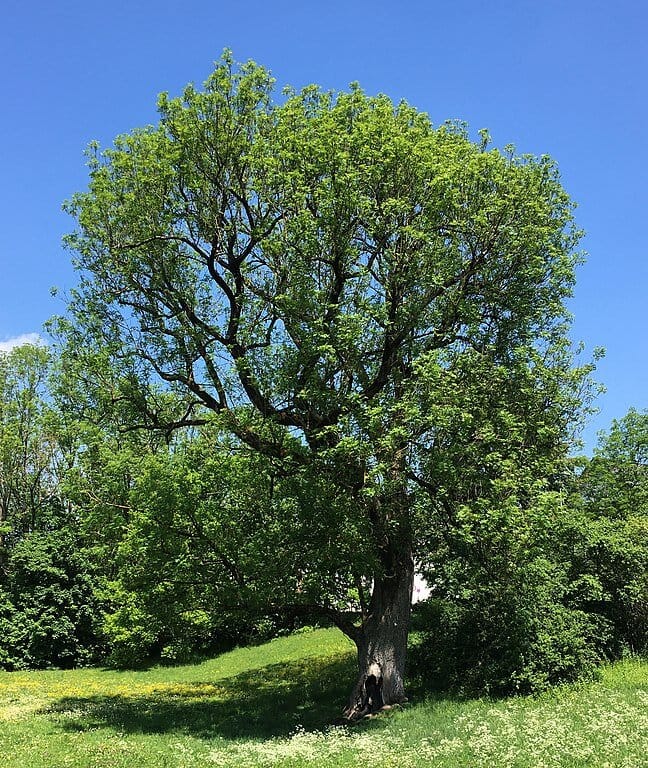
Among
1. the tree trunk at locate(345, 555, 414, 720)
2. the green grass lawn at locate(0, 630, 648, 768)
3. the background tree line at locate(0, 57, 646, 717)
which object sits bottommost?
the green grass lawn at locate(0, 630, 648, 768)

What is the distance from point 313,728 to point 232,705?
522 centimetres

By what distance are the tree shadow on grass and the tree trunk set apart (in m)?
1.23

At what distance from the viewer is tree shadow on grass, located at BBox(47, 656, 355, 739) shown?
16.8 meters

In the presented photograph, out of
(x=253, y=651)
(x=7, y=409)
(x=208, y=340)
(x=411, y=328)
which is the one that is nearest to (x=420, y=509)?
(x=411, y=328)

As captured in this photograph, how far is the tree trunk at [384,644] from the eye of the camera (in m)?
17.1

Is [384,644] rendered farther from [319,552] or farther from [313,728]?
[319,552]

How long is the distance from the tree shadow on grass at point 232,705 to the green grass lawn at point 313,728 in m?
0.05

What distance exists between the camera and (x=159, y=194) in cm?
1752

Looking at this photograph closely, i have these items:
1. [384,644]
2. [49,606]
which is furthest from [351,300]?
[49,606]

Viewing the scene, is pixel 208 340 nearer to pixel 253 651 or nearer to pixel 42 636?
pixel 253 651

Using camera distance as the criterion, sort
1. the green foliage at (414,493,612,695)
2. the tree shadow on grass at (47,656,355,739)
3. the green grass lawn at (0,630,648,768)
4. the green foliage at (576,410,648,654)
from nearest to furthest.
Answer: the green grass lawn at (0,630,648,768)
the green foliage at (414,493,612,695)
the tree shadow on grass at (47,656,355,739)
the green foliage at (576,410,648,654)

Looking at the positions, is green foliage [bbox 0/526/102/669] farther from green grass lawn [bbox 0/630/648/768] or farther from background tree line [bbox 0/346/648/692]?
background tree line [bbox 0/346/648/692]

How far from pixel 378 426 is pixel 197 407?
7669mm

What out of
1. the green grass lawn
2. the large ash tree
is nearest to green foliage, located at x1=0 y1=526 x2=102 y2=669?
the green grass lawn
